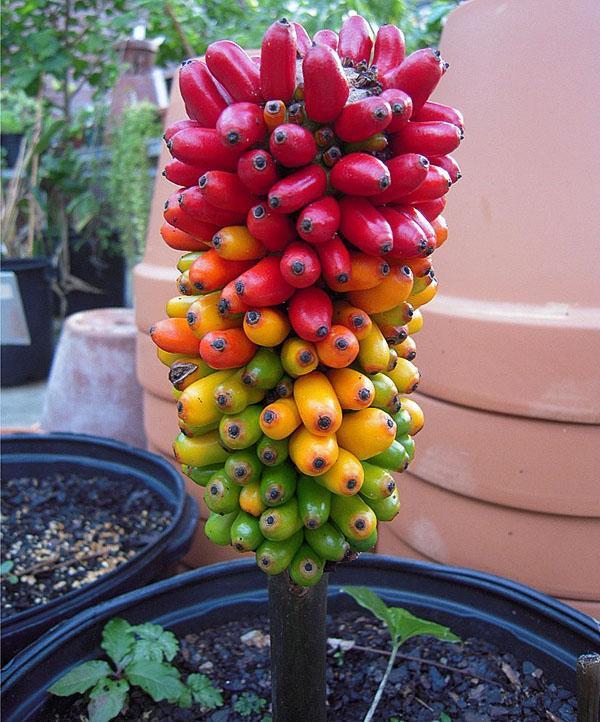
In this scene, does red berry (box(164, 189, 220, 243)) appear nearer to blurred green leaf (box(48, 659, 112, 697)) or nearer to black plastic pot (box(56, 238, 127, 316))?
blurred green leaf (box(48, 659, 112, 697))

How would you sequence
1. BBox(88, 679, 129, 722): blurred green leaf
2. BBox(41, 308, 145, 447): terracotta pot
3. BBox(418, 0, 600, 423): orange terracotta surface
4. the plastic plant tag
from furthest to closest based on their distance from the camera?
BBox(41, 308, 145, 447): terracotta pot, the plastic plant tag, BBox(418, 0, 600, 423): orange terracotta surface, BBox(88, 679, 129, 722): blurred green leaf

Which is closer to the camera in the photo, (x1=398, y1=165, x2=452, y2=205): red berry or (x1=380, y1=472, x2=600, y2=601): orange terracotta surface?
(x1=398, y1=165, x2=452, y2=205): red berry

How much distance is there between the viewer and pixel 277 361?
604 mm

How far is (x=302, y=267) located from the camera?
0.54 metres

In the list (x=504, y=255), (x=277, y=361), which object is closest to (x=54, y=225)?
(x=504, y=255)

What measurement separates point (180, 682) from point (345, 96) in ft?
2.38

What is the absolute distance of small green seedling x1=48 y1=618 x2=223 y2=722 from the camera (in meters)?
0.85

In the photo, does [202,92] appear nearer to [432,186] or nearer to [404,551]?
[432,186]

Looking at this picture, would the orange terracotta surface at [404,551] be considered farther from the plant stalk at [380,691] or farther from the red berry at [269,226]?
the red berry at [269,226]

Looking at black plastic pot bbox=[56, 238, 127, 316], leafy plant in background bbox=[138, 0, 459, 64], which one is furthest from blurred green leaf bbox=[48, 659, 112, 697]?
black plastic pot bbox=[56, 238, 127, 316]

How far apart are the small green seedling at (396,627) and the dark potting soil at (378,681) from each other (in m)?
0.03

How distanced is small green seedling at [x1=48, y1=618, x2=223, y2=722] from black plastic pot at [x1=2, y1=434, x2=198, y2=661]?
0.51 feet

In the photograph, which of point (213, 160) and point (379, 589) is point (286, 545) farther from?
point (379, 589)

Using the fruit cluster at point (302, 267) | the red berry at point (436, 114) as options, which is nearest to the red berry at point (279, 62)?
the fruit cluster at point (302, 267)
